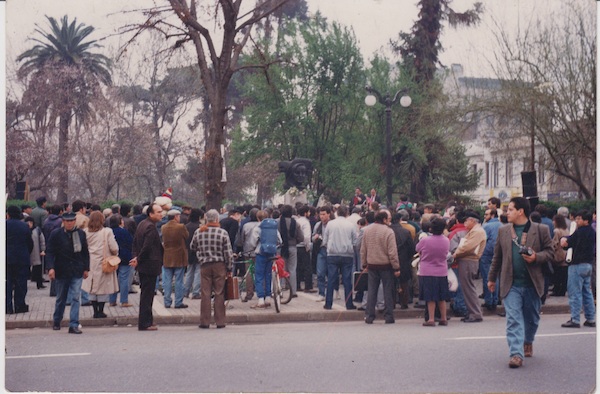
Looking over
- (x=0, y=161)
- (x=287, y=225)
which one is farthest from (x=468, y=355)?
(x=287, y=225)

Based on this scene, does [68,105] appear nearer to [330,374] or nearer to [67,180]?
[67,180]

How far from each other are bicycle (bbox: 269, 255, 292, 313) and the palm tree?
2158 centimetres

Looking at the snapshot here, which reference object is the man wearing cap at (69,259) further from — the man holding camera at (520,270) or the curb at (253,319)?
the man holding camera at (520,270)

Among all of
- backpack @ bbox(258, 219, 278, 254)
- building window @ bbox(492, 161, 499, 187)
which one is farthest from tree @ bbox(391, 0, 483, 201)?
backpack @ bbox(258, 219, 278, 254)

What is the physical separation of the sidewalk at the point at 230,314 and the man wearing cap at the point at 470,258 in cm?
140

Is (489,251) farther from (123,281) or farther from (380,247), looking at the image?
(123,281)

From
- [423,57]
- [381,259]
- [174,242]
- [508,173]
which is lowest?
[381,259]

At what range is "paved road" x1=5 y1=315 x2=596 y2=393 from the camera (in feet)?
27.1

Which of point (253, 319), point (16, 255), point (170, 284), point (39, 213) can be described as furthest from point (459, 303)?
point (39, 213)

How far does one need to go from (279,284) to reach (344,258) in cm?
122

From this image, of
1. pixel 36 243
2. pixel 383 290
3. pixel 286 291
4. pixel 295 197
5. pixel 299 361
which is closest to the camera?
pixel 299 361

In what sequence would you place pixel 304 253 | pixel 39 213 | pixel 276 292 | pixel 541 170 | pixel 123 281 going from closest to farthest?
pixel 276 292
pixel 123 281
pixel 304 253
pixel 39 213
pixel 541 170

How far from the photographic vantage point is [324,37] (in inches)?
1471

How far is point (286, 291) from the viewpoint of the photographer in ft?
53.3
